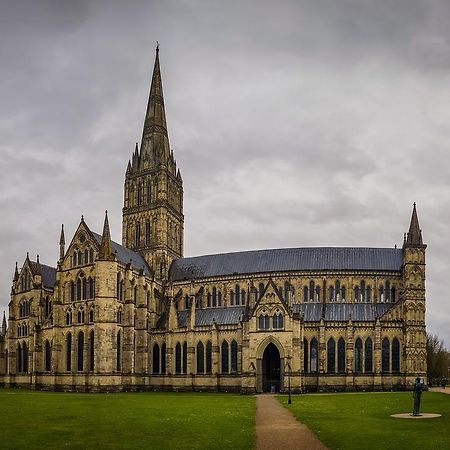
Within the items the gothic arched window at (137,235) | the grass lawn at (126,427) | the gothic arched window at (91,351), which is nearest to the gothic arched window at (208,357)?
the gothic arched window at (91,351)

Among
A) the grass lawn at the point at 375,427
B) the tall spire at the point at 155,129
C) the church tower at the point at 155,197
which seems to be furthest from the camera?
the tall spire at the point at 155,129

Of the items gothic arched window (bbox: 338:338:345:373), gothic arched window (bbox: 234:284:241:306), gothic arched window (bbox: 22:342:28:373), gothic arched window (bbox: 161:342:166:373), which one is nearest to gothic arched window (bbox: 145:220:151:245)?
gothic arched window (bbox: 234:284:241:306)

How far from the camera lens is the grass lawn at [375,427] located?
1228 inches

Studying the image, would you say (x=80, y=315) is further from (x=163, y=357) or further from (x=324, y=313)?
(x=324, y=313)

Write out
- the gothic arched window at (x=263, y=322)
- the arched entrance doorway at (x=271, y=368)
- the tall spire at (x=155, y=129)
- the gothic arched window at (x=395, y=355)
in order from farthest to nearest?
the tall spire at (x=155, y=129) < the arched entrance doorway at (x=271, y=368) < the gothic arched window at (x=395, y=355) < the gothic arched window at (x=263, y=322)

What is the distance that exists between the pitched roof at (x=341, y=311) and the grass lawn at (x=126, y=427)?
4486 cm

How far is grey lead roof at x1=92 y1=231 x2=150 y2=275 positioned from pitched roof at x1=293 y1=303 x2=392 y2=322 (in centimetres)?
2683

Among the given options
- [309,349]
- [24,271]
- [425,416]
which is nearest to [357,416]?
[425,416]

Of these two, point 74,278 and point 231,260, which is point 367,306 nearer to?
point 231,260

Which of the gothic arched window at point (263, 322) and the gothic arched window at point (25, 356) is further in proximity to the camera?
the gothic arched window at point (25, 356)

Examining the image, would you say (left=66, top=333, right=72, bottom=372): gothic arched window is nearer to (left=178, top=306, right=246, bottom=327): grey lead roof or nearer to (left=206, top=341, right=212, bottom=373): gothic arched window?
(left=178, top=306, right=246, bottom=327): grey lead roof

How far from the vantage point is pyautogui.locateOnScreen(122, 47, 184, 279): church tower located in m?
116

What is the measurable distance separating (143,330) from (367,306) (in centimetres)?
3387

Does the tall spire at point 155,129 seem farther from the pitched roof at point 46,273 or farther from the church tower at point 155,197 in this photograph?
the pitched roof at point 46,273
